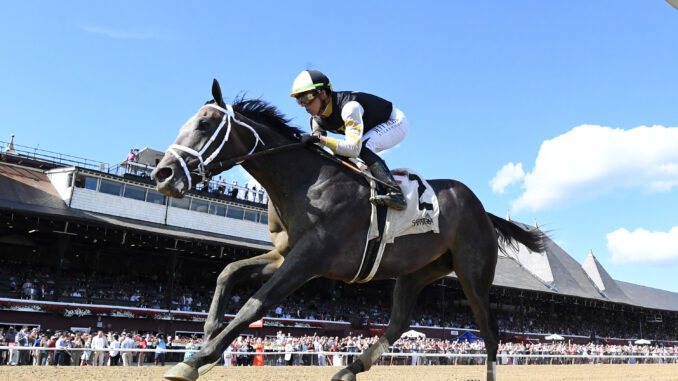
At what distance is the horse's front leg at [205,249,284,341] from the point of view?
4.16 m

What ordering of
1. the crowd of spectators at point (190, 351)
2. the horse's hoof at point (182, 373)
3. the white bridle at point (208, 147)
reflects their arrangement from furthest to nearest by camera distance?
the crowd of spectators at point (190, 351), the white bridle at point (208, 147), the horse's hoof at point (182, 373)

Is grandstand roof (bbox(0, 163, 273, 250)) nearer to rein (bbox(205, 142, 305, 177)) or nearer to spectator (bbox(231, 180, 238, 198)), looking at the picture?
spectator (bbox(231, 180, 238, 198))

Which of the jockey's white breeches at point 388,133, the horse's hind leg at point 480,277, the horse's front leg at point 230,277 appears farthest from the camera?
the horse's hind leg at point 480,277

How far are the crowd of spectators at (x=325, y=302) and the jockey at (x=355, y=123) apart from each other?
24.5ft

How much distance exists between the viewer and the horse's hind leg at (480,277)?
519 cm

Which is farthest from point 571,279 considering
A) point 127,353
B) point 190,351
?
point 190,351

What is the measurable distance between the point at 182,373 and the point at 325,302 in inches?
1199

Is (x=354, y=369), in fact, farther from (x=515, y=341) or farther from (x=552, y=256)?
(x=552, y=256)

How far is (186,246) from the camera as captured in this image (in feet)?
89.6

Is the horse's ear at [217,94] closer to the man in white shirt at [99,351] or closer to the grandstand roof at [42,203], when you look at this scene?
the man in white shirt at [99,351]

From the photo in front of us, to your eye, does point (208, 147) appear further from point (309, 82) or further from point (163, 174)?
point (309, 82)

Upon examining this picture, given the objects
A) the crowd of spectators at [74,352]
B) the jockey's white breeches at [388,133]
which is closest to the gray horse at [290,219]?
the jockey's white breeches at [388,133]

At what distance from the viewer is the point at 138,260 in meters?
29.9

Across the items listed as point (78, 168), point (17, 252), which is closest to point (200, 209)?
point (78, 168)
